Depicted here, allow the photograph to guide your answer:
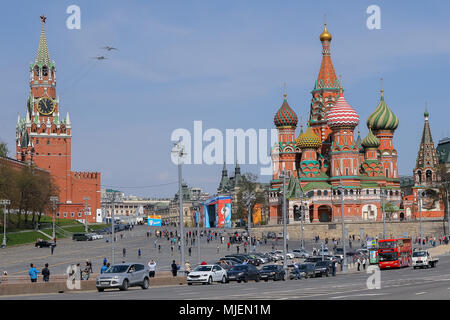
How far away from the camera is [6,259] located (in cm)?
7738

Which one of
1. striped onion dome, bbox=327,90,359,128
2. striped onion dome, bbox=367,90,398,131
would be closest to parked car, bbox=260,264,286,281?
striped onion dome, bbox=327,90,359,128

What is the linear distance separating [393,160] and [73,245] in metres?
67.5

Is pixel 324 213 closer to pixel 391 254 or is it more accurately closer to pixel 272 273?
pixel 391 254

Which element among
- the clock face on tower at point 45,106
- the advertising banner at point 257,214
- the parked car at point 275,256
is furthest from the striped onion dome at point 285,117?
the parked car at point 275,256

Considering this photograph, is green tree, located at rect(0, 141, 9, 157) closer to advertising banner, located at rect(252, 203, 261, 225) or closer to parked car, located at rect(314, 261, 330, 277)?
advertising banner, located at rect(252, 203, 261, 225)

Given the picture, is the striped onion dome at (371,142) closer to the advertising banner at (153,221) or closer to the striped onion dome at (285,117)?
the striped onion dome at (285,117)

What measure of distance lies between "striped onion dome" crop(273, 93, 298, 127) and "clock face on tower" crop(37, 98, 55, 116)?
5960cm

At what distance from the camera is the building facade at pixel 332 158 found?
130 metres

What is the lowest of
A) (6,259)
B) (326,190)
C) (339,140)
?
(6,259)

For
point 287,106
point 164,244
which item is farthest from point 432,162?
point 164,244

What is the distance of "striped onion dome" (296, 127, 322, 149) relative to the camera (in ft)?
444

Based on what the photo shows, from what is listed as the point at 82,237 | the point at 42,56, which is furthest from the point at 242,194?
the point at 42,56

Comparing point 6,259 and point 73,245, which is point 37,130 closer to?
point 73,245

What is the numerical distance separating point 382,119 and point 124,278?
112m
